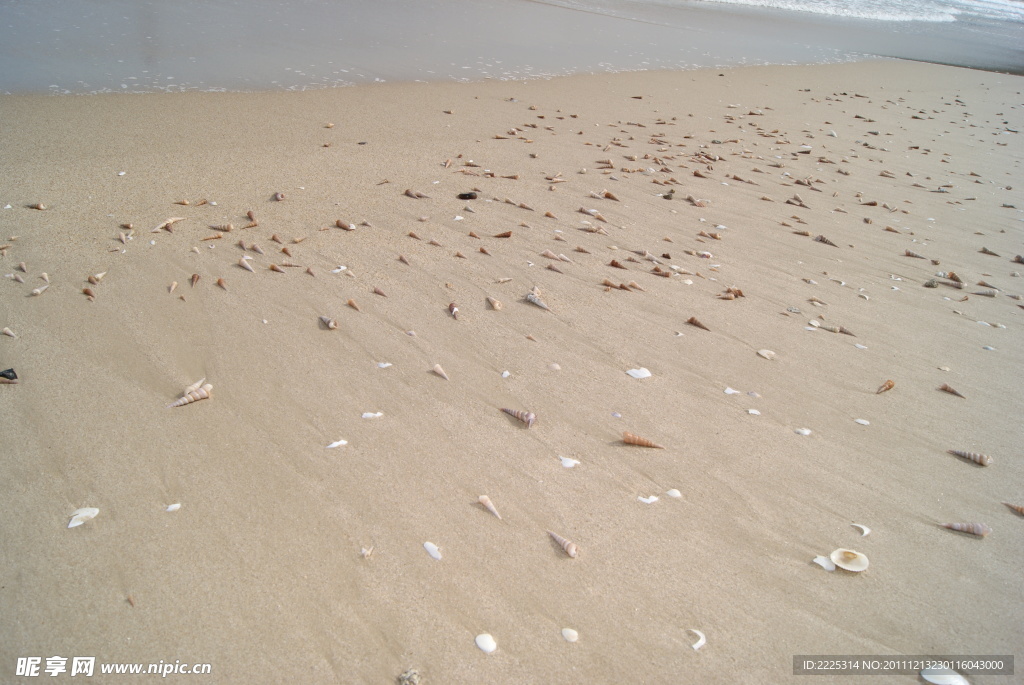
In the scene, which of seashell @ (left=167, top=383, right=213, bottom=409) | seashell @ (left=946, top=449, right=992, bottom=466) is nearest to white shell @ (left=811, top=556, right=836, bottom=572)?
seashell @ (left=946, top=449, right=992, bottom=466)

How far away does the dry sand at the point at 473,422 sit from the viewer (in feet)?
6.29

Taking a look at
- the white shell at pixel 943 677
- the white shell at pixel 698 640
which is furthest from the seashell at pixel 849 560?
the white shell at pixel 698 640

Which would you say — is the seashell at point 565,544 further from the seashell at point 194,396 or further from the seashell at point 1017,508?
the seashell at point 1017,508

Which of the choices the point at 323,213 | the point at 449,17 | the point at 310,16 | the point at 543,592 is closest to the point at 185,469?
the point at 543,592

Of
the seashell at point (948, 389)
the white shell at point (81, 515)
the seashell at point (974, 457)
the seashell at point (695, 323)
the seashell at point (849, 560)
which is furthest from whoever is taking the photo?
the seashell at point (695, 323)

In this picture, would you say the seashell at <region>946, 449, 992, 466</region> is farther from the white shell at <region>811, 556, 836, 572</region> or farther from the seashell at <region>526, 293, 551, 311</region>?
the seashell at <region>526, 293, 551, 311</region>

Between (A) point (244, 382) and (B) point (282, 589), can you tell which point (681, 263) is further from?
(B) point (282, 589)

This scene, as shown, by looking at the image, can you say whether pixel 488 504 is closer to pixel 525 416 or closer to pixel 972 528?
pixel 525 416

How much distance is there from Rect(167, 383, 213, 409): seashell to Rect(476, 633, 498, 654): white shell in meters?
1.44

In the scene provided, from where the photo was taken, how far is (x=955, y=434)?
116 inches

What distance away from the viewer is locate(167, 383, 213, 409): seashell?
8.45 ft

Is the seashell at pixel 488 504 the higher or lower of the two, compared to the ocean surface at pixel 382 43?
lower

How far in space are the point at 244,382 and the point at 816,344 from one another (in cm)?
273

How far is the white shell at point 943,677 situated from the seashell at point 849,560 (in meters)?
0.34
